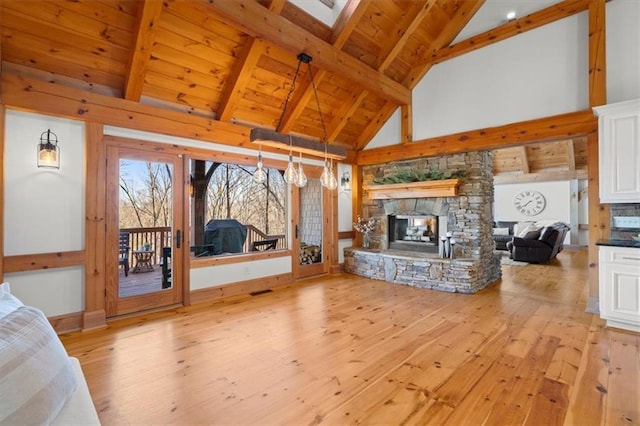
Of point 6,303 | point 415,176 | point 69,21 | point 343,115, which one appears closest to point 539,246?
point 415,176

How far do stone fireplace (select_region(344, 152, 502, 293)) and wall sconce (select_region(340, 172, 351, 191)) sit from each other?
80cm

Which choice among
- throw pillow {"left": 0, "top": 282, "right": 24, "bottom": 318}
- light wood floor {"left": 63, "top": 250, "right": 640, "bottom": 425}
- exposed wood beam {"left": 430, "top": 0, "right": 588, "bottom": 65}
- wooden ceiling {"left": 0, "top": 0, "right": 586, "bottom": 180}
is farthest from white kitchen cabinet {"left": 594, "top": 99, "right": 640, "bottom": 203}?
throw pillow {"left": 0, "top": 282, "right": 24, "bottom": 318}

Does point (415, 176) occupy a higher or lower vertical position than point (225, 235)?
higher

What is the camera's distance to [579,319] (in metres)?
3.60

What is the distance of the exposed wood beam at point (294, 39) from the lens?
3176 mm

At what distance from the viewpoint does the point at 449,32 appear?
5.25 meters

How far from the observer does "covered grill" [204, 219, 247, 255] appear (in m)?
4.98

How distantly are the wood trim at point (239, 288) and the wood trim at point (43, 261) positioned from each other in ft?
4.84

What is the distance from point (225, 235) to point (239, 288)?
3.07 ft

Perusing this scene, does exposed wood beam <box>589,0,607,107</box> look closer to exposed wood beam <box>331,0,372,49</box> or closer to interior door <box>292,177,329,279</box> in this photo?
exposed wood beam <box>331,0,372,49</box>

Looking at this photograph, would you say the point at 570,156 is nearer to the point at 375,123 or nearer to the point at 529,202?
the point at 529,202

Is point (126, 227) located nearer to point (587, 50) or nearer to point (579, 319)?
point (579, 319)

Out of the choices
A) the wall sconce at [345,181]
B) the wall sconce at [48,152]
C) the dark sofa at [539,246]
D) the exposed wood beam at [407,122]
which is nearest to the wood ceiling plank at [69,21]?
the wall sconce at [48,152]

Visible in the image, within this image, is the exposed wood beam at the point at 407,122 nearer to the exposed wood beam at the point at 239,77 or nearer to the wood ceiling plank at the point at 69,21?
the exposed wood beam at the point at 239,77
